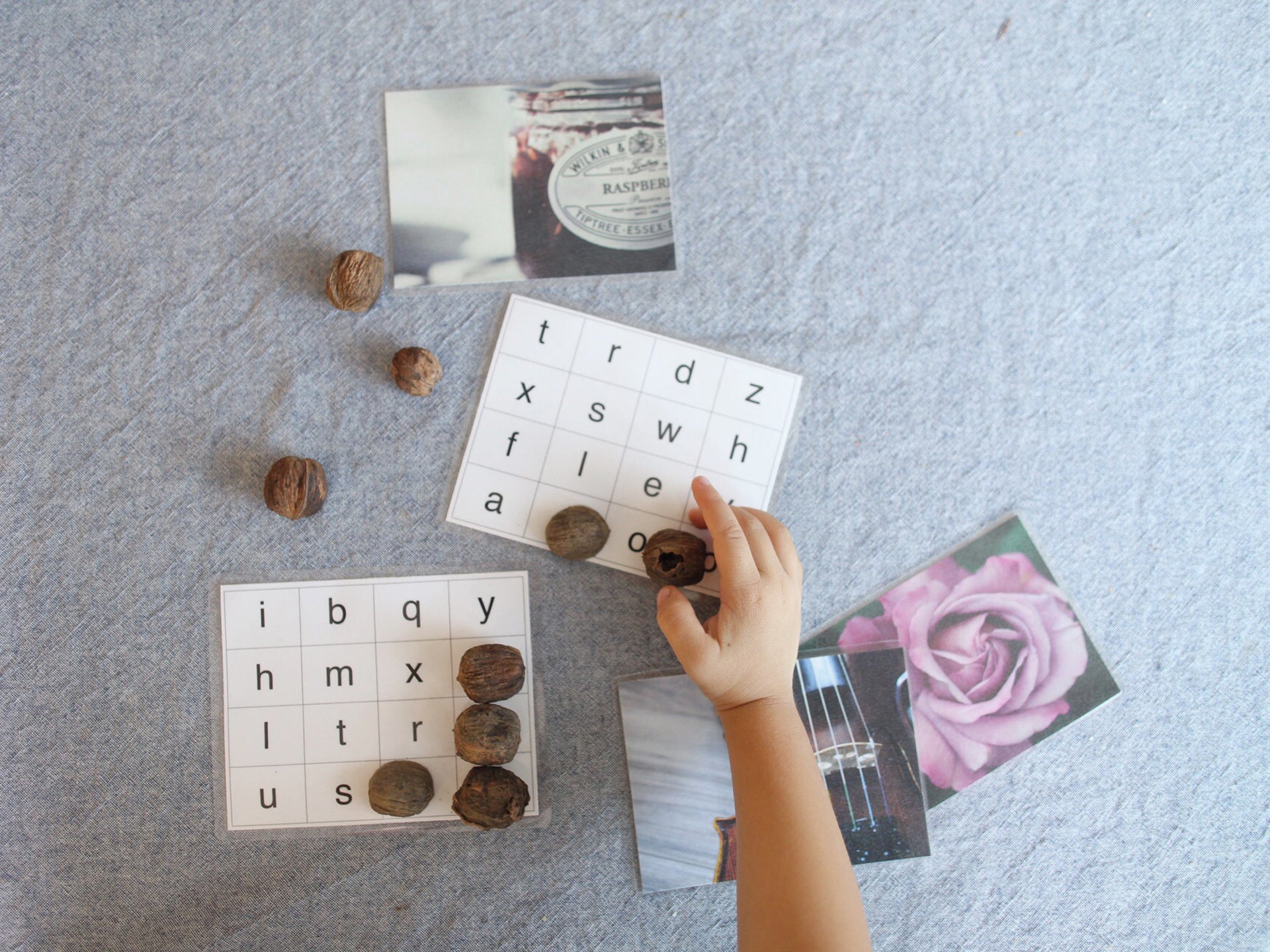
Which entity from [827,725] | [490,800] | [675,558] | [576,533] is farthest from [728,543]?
[490,800]

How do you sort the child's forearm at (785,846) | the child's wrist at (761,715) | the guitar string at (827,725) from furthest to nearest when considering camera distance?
the guitar string at (827,725) → the child's wrist at (761,715) → the child's forearm at (785,846)

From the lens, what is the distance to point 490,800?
41.3 inches

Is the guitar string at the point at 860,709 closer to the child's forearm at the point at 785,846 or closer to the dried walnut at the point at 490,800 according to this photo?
the child's forearm at the point at 785,846

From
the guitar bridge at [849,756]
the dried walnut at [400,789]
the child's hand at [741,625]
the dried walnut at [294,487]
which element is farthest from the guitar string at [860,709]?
the dried walnut at [294,487]

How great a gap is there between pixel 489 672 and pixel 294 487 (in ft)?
1.13

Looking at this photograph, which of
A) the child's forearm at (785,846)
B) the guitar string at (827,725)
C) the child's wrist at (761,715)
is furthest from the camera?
the guitar string at (827,725)

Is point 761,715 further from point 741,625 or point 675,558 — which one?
point 675,558

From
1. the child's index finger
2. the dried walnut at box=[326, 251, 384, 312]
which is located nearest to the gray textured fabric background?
the dried walnut at box=[326, 251, 384, 312]

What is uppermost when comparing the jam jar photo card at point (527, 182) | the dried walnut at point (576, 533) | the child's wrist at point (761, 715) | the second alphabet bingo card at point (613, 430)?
the jam jar photo card at point (527, 182)

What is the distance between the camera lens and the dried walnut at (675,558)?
1084mm

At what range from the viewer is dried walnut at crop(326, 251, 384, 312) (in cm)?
110

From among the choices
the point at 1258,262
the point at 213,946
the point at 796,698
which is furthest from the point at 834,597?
the point at 213,946

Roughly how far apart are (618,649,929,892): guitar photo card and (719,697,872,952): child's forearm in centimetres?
10

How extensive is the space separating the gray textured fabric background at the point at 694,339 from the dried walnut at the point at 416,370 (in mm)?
29
